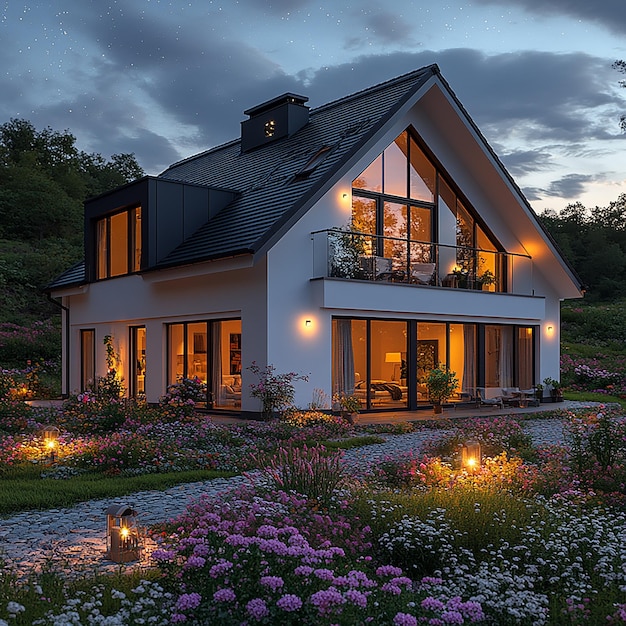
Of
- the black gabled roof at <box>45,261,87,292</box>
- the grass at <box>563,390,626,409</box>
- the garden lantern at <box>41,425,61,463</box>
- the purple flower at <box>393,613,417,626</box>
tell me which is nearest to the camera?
the purple flower at <box>393,613,417,626</box>

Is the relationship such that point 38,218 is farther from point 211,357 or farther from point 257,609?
point 257,609

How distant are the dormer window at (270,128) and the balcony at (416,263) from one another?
17.8 ft

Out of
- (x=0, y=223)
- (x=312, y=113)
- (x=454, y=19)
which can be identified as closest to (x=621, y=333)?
(x=312, y=113)

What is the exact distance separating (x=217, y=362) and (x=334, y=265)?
131 inches

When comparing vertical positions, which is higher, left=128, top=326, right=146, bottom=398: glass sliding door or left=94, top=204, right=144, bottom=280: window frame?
left=94, top=204, right=144, bottom=280: window frame

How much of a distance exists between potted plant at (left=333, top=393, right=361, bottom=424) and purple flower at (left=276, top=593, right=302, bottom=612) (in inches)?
443

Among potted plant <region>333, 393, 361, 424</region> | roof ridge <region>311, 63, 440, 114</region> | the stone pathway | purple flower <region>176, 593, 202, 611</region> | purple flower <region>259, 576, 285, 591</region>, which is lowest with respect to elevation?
the stone pathway

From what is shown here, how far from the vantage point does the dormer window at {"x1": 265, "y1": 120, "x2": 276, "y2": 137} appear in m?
20.3

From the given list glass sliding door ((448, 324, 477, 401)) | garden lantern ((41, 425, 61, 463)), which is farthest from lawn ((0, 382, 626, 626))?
glass sliding door ((448, 324, 477, 401))

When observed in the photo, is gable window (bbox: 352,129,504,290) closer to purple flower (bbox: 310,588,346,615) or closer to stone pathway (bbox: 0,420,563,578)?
stone pathway (bbox: 0,420,563,578)

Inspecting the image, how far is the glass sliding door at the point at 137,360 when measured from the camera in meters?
18.8

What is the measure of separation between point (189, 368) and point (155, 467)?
8.02m

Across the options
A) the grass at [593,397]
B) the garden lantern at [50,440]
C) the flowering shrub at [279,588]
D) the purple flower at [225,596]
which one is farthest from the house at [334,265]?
the purple flower at [225,596]

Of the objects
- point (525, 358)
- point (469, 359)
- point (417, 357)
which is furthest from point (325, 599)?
point (525, 358)
